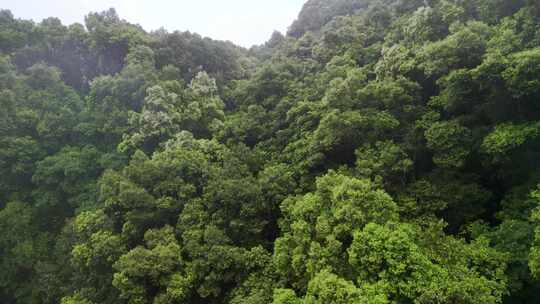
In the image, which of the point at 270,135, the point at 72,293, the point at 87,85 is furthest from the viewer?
the point at 87,85

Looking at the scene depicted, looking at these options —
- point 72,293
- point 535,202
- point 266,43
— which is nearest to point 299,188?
point 535,202

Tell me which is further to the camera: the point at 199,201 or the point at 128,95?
the point at 128,95

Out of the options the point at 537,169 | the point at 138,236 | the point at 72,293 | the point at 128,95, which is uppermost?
the point at 128,95

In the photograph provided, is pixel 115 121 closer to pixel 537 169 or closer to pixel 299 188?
pixel 299 188

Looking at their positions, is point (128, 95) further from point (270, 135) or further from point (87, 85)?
point (270, 135)

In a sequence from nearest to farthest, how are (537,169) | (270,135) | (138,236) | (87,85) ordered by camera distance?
(537,169) < (138,236) < (270,135) < (87,85)

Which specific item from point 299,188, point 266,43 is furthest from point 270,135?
point 266,43

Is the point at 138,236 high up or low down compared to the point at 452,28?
down
